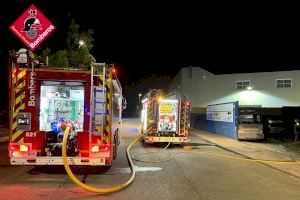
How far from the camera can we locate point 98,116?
10969 mm

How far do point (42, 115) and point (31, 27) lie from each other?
5.46 metres

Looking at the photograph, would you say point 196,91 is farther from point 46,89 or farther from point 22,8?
point 46,89

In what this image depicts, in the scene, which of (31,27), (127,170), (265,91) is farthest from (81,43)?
(265,91)

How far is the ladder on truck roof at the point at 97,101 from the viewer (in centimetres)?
1082

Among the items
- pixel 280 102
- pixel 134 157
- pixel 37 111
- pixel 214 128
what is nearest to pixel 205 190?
pixel 37 111

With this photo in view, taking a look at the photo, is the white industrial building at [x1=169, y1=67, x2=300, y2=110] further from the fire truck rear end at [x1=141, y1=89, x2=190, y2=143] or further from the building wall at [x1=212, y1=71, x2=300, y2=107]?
the fire truck rear end at [x1=141, y1=89, x2=190, y2=143]

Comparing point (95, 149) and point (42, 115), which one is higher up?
point (42, 115)

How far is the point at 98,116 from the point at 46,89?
5.92 ft

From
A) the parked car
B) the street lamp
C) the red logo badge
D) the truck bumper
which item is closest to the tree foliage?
the street lamp

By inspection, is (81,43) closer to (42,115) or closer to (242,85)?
(42,115)

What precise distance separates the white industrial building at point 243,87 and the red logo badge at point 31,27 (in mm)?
29901

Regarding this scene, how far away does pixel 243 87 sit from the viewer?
44.1m

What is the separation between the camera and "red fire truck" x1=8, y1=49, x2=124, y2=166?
10750 mm

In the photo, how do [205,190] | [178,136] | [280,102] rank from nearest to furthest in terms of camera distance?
[205,190] → [178,136] → [280,102]
